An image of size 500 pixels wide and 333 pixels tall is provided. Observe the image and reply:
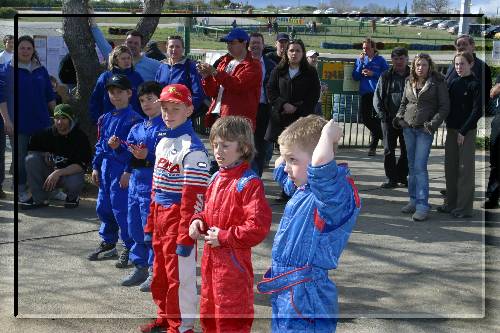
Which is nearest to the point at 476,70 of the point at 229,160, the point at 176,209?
the point at 176,209

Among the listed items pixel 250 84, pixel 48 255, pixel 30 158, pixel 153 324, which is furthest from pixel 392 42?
pixel 153 324

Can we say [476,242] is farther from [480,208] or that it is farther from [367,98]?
[367,98]

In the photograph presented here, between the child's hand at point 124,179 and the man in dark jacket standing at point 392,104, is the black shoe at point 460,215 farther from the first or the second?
the child's hand at point 124,179

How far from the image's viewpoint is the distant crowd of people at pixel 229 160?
3729mm

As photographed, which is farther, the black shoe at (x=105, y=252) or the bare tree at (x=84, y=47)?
the bare tree at (x=84, y=47)

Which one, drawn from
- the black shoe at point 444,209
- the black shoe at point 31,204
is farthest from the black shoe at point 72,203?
the black shoe at point 444,209

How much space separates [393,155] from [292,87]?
174 centimetres

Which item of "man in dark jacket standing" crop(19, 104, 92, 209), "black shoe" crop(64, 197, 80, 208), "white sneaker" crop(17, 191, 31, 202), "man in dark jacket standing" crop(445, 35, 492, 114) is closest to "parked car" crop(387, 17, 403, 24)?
"man in dark jacket standing" crop(445, 35, 492, 114)

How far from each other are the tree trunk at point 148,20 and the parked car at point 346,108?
4113 mm

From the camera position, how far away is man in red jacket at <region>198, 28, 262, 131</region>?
24.5ft

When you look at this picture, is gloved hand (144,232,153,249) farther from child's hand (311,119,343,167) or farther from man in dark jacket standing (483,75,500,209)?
man in dark jacket standing (483,75,500,209)

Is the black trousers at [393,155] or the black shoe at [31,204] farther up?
the black trousers at [393,155]

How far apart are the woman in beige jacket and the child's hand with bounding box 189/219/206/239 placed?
14.0ft

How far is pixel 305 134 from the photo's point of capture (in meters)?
3.65
